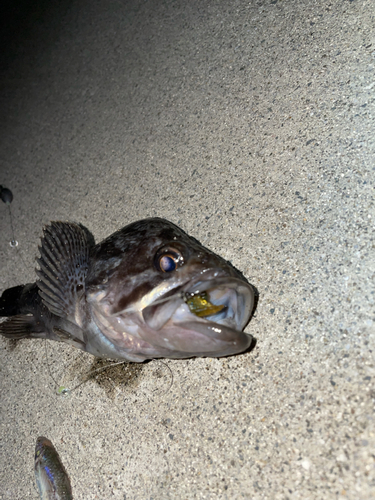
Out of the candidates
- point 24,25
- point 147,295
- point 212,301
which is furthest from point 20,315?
point 24,25

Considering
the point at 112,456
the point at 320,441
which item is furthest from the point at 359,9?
the point at 112,456

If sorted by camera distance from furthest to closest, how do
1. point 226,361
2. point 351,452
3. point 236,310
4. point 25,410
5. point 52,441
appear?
point 25,410 < point 52,441 < point 226,361 < point 236,310 < point 351,452

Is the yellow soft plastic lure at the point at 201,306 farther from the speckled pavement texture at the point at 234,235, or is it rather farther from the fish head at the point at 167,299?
the speckled pavement texture at the point at 234,235

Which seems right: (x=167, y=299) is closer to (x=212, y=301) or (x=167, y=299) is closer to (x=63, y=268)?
(x=212, y=301)

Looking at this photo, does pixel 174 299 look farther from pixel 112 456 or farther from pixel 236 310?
pixel 112 456

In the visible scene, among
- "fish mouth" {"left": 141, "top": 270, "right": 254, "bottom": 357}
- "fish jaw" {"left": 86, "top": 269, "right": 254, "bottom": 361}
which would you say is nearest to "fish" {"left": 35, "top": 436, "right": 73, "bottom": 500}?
"fish jaw" {"left": 86, "top": 269, "right": 254, "bottom": 361}

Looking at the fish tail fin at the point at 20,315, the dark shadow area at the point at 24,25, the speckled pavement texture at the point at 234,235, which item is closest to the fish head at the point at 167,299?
the speckled pavement texture at the point at 234,235

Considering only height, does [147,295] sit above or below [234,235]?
above

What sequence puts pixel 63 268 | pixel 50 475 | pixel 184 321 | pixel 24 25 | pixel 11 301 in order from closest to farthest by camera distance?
pixel 184 321
pixel 63 268
pixel 50 475
pixel 11 301
pixel 24 25
